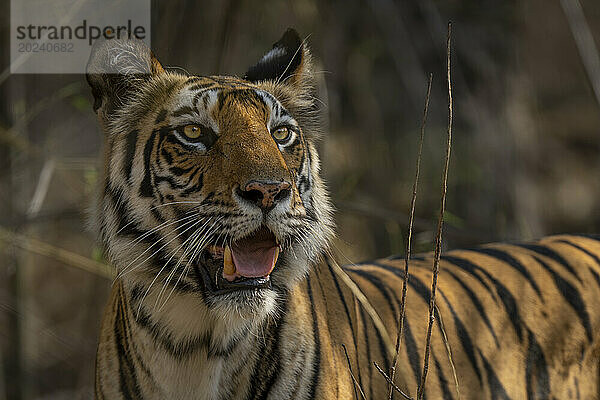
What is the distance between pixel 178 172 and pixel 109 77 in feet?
1.13

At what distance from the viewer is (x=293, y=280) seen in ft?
6.91

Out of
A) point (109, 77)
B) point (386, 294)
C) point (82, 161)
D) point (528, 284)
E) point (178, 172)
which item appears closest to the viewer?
point (178, 172)

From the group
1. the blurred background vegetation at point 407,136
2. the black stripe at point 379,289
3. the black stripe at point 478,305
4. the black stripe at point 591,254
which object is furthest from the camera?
the blurred background vegetation at point 407,136

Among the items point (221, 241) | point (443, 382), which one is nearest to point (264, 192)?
point (221, 241)

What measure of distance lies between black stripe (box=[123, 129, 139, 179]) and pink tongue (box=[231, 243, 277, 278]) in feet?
1.30

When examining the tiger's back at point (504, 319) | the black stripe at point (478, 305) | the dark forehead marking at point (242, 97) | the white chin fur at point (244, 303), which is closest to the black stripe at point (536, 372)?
the tiger's back at point (504, 319)

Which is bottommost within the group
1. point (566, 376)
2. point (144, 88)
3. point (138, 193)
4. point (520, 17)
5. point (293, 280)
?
point (566, 376)

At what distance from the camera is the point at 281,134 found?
210 centimetres

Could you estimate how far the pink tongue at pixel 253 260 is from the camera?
189 centimetres

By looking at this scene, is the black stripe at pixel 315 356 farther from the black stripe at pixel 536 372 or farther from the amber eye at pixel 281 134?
the black stripe at pixel 536 372

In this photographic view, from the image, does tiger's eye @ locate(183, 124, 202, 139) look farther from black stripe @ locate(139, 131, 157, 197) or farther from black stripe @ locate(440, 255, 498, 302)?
black stripe @ locate(440, 255, 498, 302)

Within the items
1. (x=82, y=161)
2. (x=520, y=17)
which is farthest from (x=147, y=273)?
(x=520, y=17)

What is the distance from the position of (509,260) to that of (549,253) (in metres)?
0.16

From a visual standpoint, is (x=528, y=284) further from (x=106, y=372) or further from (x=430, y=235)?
(x=106, y=372)
